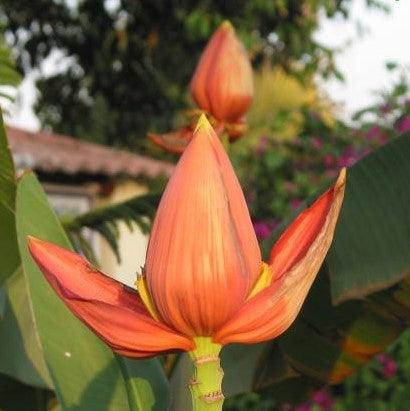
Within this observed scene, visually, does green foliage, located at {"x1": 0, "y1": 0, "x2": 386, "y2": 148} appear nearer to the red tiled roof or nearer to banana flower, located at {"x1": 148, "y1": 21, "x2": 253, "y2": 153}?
the red tiled roof

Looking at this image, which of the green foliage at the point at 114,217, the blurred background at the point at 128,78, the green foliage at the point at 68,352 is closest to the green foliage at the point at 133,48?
the blurred background at the point at 128,78

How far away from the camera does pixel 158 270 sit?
2.52 ft

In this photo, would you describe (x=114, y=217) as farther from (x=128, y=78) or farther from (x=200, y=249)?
(x=128, y=78)

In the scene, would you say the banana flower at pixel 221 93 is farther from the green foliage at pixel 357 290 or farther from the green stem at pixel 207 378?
the green stem at pixel 207 378

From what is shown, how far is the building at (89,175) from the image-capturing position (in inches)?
414

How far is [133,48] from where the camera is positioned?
43.6 ft

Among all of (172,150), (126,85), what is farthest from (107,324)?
(126,85)

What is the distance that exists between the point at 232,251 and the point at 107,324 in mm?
112

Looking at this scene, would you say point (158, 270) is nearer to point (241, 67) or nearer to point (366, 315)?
point (366, 315)

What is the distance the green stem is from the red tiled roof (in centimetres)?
899

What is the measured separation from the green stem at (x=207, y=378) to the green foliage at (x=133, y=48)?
9758 millimetres

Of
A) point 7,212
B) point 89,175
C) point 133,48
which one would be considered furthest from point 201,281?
point 133,48

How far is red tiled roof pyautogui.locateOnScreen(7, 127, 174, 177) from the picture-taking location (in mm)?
10172

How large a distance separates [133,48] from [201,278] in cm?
1274
